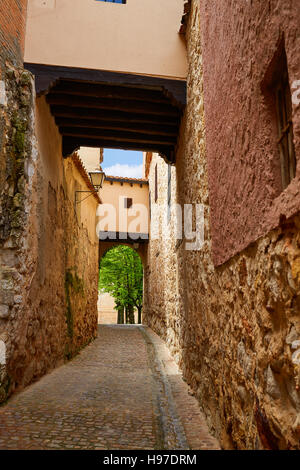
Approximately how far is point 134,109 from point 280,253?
4923mm

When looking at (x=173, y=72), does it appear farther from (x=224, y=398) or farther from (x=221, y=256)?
(x=224, y=398)

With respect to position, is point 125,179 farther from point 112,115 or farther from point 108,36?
point 108,36

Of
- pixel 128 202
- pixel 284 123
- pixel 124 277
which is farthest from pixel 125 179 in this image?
pixel 284 123

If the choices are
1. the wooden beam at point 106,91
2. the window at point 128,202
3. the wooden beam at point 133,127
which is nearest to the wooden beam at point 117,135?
the wooden beam at point 133,127

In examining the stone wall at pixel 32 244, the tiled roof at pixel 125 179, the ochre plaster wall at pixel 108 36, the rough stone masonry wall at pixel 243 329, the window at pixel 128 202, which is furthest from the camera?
the window at pixel 128 202

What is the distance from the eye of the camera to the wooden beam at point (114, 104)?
611cm

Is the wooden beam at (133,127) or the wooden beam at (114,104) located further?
the wooden beam at (133,127)

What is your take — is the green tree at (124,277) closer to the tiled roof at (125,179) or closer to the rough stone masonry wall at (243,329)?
the tiled roof at (125,179)

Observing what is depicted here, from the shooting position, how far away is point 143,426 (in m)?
3.67

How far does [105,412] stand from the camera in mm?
4055

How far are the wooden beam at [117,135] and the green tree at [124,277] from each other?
14991 mm

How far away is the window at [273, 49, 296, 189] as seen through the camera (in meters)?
2.12

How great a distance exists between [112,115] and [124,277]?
16204 mm

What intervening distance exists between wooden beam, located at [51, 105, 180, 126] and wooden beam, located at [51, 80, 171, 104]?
502 millimetres
